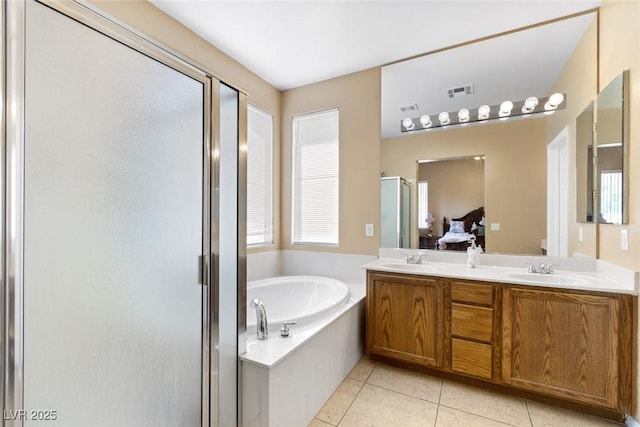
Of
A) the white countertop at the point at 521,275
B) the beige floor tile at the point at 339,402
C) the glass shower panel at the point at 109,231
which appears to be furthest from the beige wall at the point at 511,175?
the glass shower panel at the point at 109,231

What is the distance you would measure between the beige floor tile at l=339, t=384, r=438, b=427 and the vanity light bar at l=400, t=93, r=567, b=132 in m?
2.25

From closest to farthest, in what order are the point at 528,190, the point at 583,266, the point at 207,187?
1. the point at 207,187
2. the point at 583,266
3. the point at 528,190

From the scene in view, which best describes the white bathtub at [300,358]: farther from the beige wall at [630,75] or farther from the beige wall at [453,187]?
the beige wall at [630,75]

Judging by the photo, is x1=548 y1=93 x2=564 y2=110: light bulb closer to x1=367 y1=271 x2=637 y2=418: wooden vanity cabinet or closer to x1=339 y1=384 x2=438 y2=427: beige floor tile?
x1=367 y1=271 x2=637 y2=418: wooden vanity cabinet

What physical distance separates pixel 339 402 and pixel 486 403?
0.97 metres

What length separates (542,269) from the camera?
212cm

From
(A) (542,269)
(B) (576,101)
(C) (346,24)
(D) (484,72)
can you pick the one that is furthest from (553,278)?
(C) (346,24)

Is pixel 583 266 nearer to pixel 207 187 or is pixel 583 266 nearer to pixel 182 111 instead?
pixel 207 187

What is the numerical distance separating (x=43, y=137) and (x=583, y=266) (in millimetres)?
3063

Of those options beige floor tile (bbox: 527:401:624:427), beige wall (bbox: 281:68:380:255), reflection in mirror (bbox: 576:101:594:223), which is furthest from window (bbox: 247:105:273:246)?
reflection in mirror (bbox: 576:101:594:223)

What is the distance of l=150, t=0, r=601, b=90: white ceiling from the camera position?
1993 mm

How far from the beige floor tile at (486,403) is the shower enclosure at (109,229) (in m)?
1.46

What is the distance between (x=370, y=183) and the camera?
289 cm

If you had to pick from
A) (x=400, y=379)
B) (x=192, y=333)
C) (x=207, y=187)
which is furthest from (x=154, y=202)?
(x=400, y=379)
